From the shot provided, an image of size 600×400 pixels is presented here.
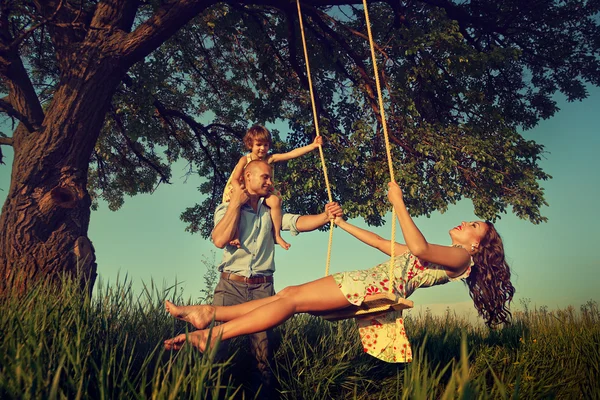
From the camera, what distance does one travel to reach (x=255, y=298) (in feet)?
13.1

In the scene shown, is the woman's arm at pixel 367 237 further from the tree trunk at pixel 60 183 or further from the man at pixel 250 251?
the tree trunk at pixel 60 183

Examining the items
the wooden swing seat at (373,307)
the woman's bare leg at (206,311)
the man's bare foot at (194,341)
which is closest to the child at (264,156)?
the woman's bare leg at (206,311)

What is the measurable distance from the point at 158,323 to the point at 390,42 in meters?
5.84

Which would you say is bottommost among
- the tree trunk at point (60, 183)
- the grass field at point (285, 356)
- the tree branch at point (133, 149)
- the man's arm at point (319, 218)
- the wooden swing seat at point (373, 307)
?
the grass field at point (285, 356)

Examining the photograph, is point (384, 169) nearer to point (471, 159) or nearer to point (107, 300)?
point (471, 159)

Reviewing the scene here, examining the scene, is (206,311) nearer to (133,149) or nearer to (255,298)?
(255,298)

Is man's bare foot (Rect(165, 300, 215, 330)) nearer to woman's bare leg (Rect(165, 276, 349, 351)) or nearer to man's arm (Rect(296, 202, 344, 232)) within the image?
woman's bare leg (Rect(165, 276, 349, 351))

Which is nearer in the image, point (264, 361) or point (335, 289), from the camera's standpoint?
point (335, 289)

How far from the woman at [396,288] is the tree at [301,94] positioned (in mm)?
2949

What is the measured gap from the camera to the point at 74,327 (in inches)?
127

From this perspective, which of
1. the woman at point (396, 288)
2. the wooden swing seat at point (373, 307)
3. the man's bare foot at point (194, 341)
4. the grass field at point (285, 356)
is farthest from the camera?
the woman at point (396, 288)

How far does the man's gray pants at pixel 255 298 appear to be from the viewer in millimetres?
3947

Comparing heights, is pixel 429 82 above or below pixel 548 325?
above

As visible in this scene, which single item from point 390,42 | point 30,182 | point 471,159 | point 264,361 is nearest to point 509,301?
point 264,361
